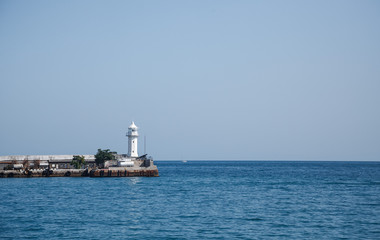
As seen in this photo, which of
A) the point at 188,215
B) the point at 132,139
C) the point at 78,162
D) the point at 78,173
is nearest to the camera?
the point at 188,215

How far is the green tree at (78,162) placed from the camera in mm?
85938

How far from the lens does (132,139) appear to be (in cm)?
9006

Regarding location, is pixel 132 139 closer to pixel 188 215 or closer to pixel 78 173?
pixel 78 173

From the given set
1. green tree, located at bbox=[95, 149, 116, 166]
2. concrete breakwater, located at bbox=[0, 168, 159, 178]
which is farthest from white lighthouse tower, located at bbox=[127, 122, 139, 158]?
concrete breakwater, located at bbox=[0, 168, 159, 178]

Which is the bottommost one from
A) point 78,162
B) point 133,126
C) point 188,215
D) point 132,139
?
point 188,215

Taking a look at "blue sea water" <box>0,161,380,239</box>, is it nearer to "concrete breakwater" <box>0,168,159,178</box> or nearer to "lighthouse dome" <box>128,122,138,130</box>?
"concrete breakwater" <box>0,168,159,178</box>

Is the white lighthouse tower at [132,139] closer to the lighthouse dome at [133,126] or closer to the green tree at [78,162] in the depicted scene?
the lighthouse dome at [133,126]

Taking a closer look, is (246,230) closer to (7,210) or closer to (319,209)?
(319,209)

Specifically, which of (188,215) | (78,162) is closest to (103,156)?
(78,162)

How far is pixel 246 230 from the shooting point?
28.3 metres

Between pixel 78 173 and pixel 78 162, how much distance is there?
234 inches

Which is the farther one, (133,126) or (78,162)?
(133,126)

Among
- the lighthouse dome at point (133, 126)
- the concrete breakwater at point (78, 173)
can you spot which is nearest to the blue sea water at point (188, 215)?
the concrete breakwater at point (78, 173)

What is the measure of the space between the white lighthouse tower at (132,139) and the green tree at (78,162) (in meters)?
9.56
